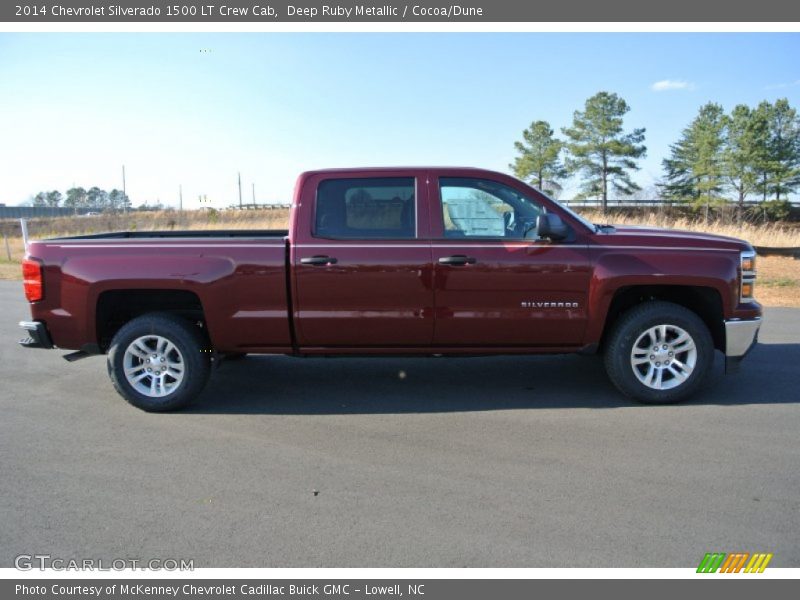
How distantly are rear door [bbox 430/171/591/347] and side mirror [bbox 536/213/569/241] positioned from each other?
0.16 meters

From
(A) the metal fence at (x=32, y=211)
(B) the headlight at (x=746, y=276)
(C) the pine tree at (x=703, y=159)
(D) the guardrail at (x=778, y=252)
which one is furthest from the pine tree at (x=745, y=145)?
(A) the metal fence at (x=32, y=211)

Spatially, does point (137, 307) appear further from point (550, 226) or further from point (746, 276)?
point (746, 276)

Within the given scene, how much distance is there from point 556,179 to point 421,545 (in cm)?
4280

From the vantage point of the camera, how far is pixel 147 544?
3.09 metres

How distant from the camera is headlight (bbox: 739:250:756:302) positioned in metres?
5.10

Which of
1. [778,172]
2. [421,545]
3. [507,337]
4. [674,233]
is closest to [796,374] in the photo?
[674,233]

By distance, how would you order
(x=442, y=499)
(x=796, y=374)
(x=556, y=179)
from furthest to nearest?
(x=556, y=179) < (x=796, y=374) < (x=442, y=499)

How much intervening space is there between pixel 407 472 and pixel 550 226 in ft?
7.38

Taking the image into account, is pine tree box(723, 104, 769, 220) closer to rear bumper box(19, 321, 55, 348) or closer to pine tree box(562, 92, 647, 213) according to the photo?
pine tree box(562, 92, 647, 213)

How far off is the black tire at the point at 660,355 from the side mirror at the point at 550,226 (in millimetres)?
975

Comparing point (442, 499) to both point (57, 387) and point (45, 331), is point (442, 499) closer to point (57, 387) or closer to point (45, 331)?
point (45, 331)

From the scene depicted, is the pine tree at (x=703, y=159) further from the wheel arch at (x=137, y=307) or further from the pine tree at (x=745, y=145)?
the wheel arch at (x=137, y=307)

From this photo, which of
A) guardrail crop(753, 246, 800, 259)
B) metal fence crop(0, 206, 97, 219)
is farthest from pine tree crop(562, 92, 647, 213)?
metal fence crop(0, 206, 97, 219)

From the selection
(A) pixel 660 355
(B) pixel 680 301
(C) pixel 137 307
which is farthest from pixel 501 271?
(C) pixel 137 307
